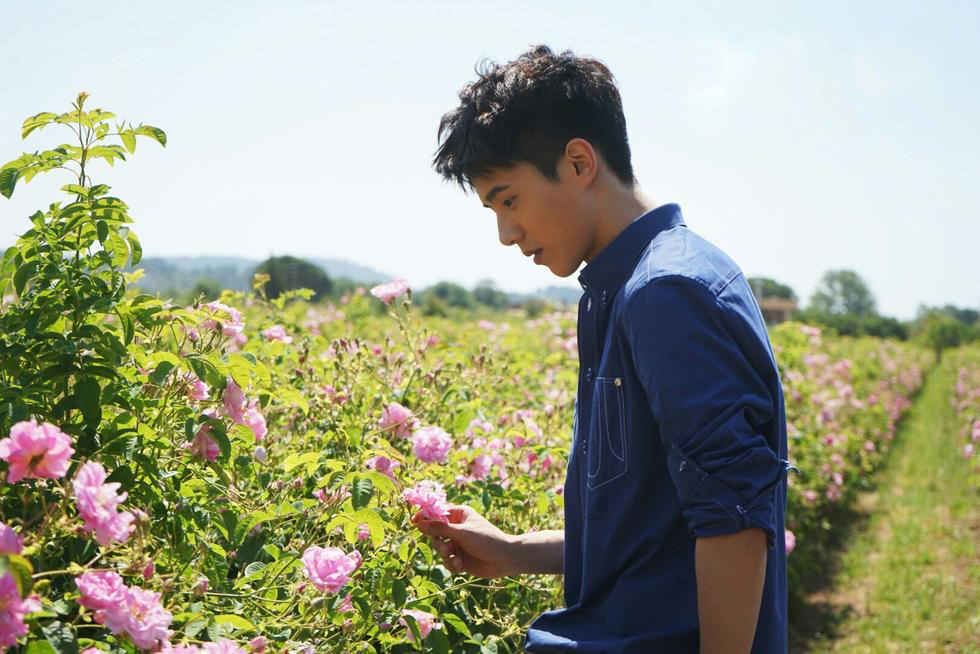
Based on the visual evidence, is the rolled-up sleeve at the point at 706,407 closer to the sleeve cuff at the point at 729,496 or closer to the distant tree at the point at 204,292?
the sleeve cuff at the point at 729,496

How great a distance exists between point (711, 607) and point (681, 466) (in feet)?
0.62

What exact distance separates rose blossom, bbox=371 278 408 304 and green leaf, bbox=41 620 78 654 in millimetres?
1683

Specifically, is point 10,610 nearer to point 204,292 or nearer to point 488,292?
point 204,292

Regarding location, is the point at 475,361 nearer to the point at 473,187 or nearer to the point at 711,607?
the point at 473,187

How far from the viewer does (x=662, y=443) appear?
128 centimetres

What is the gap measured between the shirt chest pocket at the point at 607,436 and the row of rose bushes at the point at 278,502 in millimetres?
367

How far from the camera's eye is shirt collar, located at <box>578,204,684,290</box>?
1.39 m

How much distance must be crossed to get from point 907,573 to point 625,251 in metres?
5.93

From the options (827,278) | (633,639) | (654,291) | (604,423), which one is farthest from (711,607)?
(827,278)

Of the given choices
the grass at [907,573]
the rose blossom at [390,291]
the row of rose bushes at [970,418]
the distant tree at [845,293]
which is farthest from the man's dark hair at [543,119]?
the distant tree at [845,293]

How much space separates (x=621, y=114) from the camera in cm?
153

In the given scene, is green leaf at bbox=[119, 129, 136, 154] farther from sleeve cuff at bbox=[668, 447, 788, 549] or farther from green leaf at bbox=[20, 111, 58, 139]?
sleeve cuff at bbox=[668, 447, 788, 549]

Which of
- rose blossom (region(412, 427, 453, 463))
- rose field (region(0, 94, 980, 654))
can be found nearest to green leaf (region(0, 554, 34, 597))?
rose field (region(0, 94, 980, 654))

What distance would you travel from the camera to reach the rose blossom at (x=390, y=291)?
9.09ft
